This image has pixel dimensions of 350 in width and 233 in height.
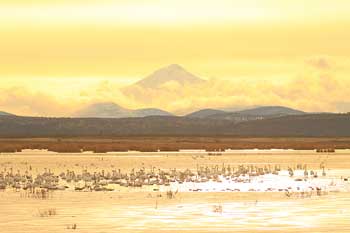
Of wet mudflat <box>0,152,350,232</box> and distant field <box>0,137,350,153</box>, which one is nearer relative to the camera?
wet mudflat <box>0,152,350,232</box>

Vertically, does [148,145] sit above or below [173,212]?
above

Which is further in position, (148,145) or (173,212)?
(148,145)

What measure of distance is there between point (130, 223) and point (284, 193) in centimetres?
1146

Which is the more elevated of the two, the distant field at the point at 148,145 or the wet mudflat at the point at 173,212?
the distant field at the point at 148,145

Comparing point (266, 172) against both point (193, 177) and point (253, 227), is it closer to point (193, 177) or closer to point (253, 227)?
point (193, 177)

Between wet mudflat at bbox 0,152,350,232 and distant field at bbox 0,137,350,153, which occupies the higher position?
distant field at bbox 0,137,350,153

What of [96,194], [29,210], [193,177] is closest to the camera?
[29,210]

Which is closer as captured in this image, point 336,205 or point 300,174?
point 336,205

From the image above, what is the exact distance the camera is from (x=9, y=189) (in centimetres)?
3397

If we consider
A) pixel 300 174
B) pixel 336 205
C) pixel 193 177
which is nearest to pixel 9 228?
pixel 336 205

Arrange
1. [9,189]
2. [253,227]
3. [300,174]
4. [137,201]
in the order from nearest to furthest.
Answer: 1. [253,227]
2. [137,201]
3. [9,189]
4. [300,174]

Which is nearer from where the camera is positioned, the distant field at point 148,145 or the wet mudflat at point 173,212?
the wet mudflat at point 173,212

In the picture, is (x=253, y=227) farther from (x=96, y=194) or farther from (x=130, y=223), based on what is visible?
(x=96, y=194)

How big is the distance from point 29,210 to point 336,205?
925 cm
